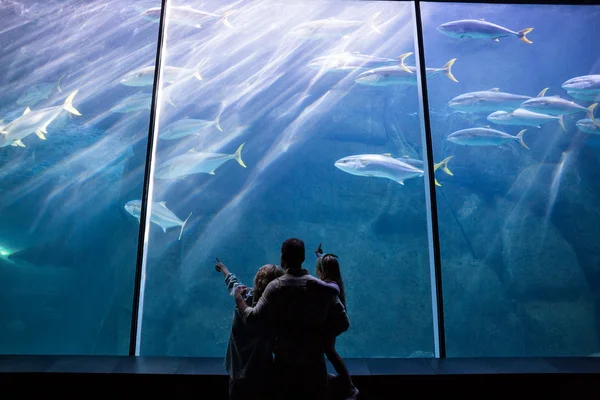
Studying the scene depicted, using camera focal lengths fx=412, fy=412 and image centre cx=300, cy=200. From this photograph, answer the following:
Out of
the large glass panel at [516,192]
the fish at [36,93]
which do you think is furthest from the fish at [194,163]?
the large glass panel at [516,192]

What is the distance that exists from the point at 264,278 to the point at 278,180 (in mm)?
9244

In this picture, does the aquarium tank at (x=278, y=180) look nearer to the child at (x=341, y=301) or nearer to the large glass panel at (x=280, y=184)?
the large glass panel at (x=280, y=184)

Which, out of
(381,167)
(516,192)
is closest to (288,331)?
(381,167)

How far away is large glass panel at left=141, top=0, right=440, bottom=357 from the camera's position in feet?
26.7

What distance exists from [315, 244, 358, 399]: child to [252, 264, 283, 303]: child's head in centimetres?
23

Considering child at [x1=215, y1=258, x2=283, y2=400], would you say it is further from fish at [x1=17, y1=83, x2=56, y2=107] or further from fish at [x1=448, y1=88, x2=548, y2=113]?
fish at [x1=17, y1=83, x2=56, y2=107]

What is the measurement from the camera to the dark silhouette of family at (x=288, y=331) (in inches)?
56.9

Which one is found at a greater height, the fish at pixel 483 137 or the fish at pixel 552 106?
the fish at pixel 552 106

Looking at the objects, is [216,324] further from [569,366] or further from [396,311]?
[569,366]

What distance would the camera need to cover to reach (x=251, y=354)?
1.63 metres

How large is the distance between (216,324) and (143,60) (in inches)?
234

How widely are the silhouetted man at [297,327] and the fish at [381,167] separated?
3.81 m

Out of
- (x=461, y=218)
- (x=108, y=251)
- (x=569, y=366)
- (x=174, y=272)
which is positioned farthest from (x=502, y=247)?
(x=108, y=251)

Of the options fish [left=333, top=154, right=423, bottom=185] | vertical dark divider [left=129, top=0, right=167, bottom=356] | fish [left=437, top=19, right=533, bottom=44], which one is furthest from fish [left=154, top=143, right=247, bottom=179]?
fish [left=437, top=19, right=533, bottom=44]
